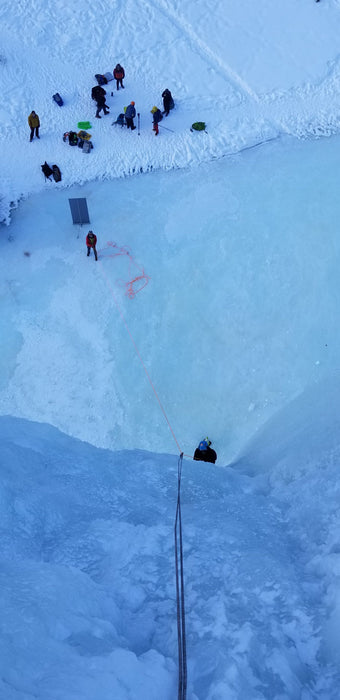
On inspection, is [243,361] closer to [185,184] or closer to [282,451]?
[282,451]

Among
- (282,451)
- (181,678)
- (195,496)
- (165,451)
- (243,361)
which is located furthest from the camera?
(243,361)

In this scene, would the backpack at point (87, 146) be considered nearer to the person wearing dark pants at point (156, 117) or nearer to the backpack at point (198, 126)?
the person wearing dark pants at point (156, 117)

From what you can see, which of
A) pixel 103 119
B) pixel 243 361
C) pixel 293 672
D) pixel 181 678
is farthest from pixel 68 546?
pixel 103 119

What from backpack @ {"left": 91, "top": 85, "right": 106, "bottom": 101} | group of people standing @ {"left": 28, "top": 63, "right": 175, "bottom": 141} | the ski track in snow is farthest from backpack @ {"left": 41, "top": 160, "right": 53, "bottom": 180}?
backpack @ {"left": 91, "top": 85, "right": 106, "bottom": 101}

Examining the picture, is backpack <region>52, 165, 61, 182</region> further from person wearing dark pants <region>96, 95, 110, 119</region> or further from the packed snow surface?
person wearing dark pants <region>96, 95, 110, 119</region>

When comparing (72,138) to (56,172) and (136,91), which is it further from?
(136,91)

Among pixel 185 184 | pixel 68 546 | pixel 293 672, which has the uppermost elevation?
pixel 185 184

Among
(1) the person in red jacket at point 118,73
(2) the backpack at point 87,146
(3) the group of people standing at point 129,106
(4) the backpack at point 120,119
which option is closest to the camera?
(2) the backpack at point 87,146

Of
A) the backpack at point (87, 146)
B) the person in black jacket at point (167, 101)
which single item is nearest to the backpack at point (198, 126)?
the person in black jacket at point (167, 101)
